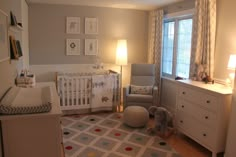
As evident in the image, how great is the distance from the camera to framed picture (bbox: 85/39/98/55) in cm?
487

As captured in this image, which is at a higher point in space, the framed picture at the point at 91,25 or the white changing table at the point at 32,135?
the framed picture at the point at 91,25

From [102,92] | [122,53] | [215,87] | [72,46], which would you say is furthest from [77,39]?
[215,87]

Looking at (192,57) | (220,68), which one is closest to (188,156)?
(220,68)

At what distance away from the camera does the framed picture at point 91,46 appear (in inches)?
192

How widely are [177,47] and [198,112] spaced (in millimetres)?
1791

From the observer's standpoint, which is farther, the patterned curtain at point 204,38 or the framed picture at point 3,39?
the patterned curtain at point 204,38

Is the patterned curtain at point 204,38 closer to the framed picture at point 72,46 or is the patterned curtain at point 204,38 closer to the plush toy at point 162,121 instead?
the plush toy at point 162,121

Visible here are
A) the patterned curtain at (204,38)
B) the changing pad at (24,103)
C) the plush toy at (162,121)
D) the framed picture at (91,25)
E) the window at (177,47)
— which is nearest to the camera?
the changing pad at (24,103)

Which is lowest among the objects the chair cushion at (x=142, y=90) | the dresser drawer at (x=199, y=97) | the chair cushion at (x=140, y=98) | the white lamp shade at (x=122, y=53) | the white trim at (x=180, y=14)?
the chair cushion at (x=140, y=98)

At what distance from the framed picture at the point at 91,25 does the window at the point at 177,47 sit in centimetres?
152

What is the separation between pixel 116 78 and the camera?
4.61m

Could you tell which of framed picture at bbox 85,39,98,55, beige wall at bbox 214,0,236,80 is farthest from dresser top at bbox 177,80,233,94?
framed picture at bbox 85,39,98,55

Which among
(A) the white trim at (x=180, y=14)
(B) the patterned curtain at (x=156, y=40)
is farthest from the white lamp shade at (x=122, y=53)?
(A) the white trim at (x=180, y=14)

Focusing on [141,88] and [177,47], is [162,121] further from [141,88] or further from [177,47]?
[177,47]
